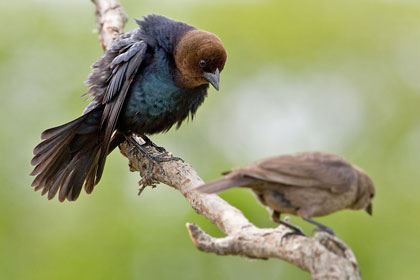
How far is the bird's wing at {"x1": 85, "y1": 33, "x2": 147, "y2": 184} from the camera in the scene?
4.84 m

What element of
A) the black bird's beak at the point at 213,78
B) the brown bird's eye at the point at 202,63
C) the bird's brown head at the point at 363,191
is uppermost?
the brown bird's eye at the point at 202,63

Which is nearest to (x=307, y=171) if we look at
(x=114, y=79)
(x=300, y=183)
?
(x=300, y=183)

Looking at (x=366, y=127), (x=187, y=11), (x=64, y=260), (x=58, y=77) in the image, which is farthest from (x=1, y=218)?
(x=366, y=127)

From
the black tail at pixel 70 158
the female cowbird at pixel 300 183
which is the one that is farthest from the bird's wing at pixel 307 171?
the black tail at pixel 70 158

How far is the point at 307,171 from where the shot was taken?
333 centimetres

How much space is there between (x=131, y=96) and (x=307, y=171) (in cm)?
198

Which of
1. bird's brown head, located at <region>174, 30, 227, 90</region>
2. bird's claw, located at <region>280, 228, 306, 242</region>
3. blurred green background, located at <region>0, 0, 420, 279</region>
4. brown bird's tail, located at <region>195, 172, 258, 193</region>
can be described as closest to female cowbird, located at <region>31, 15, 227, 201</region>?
bird's brown head, located at <region>174, 30, 227, 90</region>

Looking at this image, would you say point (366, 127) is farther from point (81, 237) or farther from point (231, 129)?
point (81, 237)

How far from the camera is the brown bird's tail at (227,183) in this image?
321 cm

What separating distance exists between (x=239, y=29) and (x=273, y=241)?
27.4 feet

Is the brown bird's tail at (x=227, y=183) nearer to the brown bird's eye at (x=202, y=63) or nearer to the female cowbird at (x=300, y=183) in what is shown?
the female cowbird at (x=300, y=183)

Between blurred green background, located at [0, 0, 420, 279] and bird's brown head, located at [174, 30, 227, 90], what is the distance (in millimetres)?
3214

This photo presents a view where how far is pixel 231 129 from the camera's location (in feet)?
32.3

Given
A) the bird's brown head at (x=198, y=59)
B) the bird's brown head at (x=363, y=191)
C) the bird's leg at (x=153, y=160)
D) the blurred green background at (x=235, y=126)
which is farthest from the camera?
the blurred green background at (x=235, y=126)
